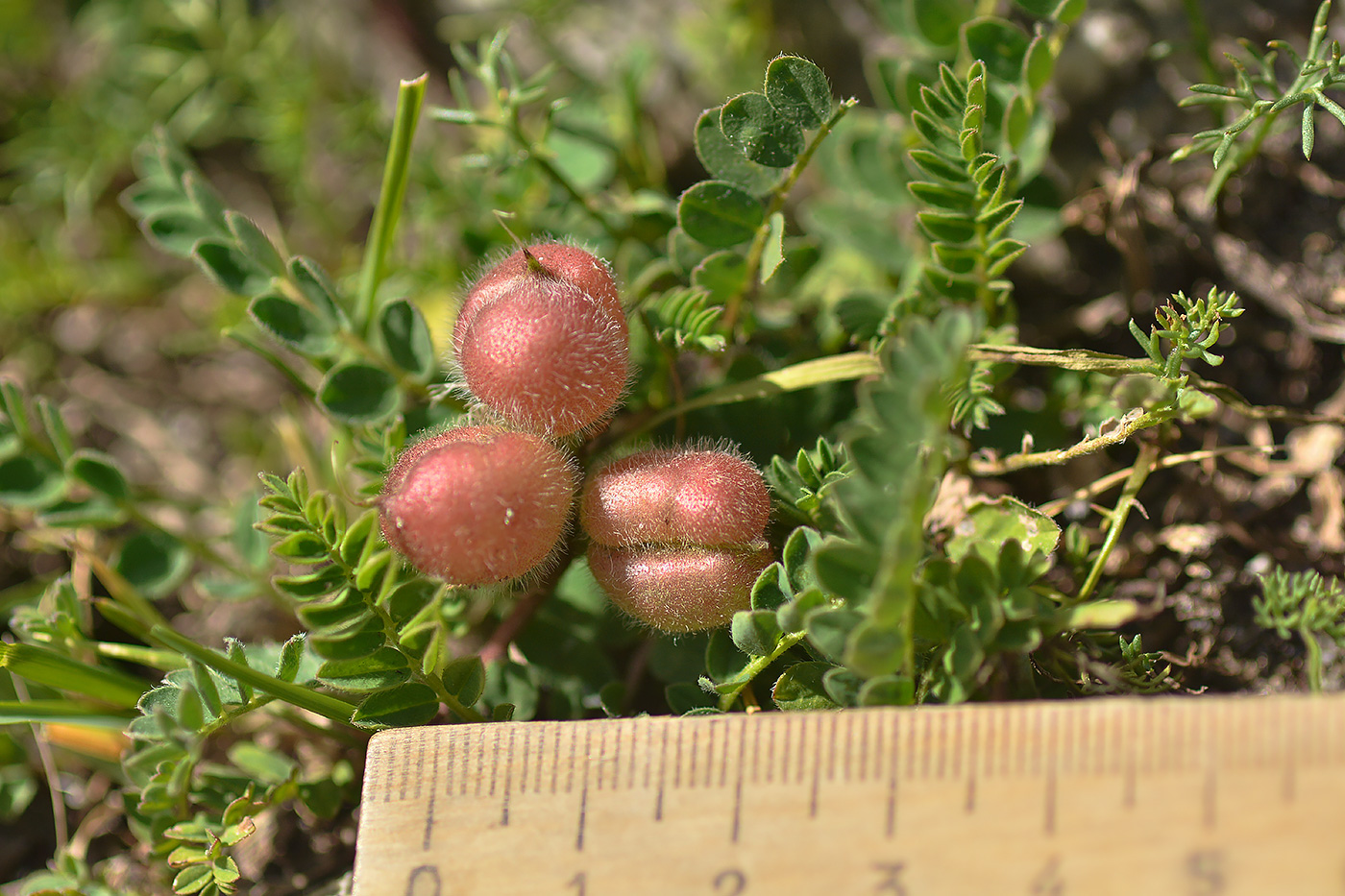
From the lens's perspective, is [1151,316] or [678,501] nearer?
[678,501]

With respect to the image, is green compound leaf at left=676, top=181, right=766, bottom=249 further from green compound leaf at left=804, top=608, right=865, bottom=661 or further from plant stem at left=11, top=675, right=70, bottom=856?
plant stem at left=11, top=675, right=70, bottom=856

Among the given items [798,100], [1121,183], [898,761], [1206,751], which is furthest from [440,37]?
[1206,751]

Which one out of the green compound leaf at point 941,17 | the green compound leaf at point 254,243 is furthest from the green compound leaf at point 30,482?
the green compound leaf at point 941,17

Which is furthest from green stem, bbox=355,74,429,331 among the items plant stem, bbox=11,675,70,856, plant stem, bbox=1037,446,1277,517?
plant stem, bbox=1037,446,1277,517

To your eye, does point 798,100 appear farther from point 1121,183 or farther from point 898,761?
point 898,761

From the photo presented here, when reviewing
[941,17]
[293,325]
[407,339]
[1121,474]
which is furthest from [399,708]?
[941,17]

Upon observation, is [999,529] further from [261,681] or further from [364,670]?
[261,681]
